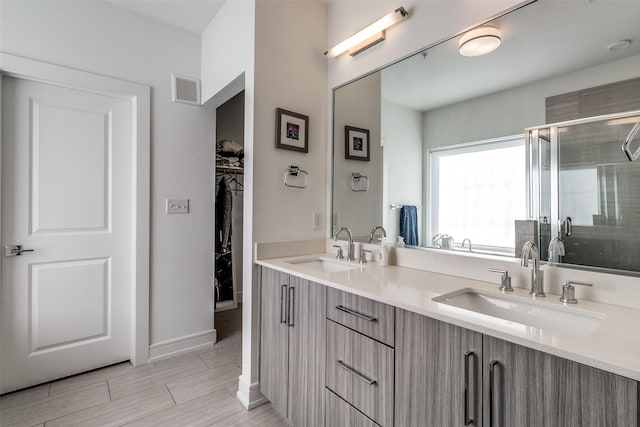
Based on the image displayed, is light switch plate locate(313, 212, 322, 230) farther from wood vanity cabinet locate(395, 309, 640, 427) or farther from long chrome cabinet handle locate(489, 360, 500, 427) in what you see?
long chrome cabinet handle locate(489, 360, 500, 427)

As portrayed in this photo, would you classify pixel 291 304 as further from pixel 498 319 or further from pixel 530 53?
pixel 530 53

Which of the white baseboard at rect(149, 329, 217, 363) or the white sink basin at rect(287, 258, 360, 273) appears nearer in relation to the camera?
the white sink basin at rect(287, 258, 360, 273)

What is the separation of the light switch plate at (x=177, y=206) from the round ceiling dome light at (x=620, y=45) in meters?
2.65

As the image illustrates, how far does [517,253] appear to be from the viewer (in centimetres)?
133

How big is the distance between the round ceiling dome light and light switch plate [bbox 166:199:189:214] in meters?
2.65

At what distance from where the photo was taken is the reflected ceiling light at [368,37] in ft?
5.67

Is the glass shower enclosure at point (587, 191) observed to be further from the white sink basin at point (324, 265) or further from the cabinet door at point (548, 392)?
the white sink basin at point (324, 265)

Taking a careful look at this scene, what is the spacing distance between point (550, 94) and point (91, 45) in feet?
9.16

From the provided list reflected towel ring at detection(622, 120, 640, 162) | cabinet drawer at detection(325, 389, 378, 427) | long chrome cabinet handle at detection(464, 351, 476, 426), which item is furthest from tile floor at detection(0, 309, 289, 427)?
reflected towel ring at detection(622, 120, 640, 162)

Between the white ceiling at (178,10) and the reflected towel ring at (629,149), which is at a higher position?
the white ceiling at (178,10)

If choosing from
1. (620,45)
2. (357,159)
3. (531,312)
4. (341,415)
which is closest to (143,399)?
(341,415)

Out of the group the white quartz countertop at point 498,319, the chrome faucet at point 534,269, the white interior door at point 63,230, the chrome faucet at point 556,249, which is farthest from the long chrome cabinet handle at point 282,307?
the white interior door at point 63,230

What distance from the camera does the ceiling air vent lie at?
2447 mm

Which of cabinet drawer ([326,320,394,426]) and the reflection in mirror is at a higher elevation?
the reflection in mirror
